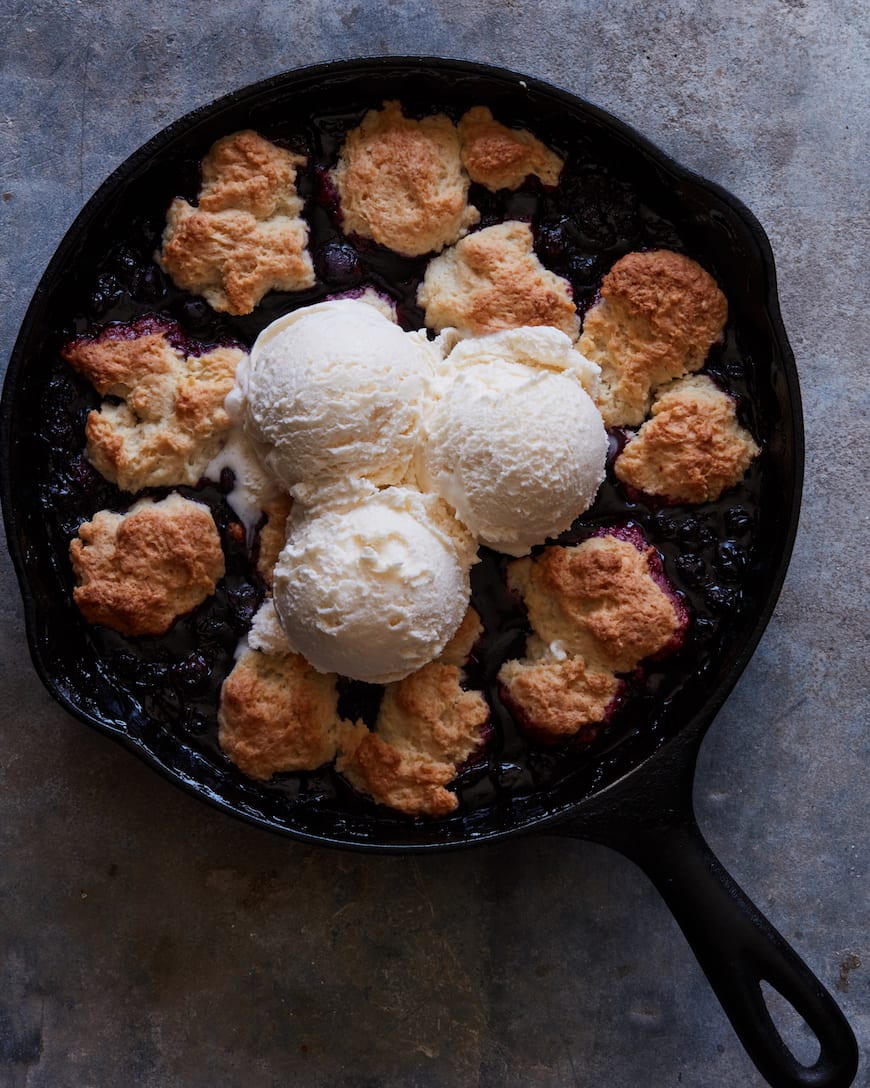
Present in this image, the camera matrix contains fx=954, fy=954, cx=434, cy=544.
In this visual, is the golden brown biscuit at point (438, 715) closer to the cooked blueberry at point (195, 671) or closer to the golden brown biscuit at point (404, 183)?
the cooked blueberry at point (195, 671)

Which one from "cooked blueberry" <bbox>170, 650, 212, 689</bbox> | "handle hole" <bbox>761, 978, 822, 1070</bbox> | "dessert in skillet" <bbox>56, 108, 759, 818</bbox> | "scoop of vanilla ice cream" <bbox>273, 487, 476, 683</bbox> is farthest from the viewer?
"handle hole" <bbox>761, 978, 822, 1070</bbox>

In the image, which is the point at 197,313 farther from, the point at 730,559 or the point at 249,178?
the point at 730,559

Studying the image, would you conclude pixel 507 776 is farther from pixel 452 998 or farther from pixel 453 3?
pixel 453 3

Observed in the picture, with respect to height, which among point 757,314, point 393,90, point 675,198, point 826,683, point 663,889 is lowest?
point 663,889

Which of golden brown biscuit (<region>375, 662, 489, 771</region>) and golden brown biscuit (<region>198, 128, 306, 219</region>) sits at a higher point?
golden brown biscuit (<region>198, 128, 306, 219</region>)

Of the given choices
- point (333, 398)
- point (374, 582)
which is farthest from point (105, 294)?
point (374, 582)

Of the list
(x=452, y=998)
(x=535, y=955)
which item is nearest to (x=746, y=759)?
(x=535, y=955)

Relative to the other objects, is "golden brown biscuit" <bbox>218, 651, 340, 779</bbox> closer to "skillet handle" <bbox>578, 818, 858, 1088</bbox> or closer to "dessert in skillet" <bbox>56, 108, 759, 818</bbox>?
"dessert in skillet" <bbox>56, 108, 759, 818</bbox>

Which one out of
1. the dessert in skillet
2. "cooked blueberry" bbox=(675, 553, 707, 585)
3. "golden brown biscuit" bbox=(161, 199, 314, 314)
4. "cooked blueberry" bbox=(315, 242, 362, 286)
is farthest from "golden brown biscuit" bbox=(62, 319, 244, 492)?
"cooked blueberry" bbox=(675, 553, 707, 585)
